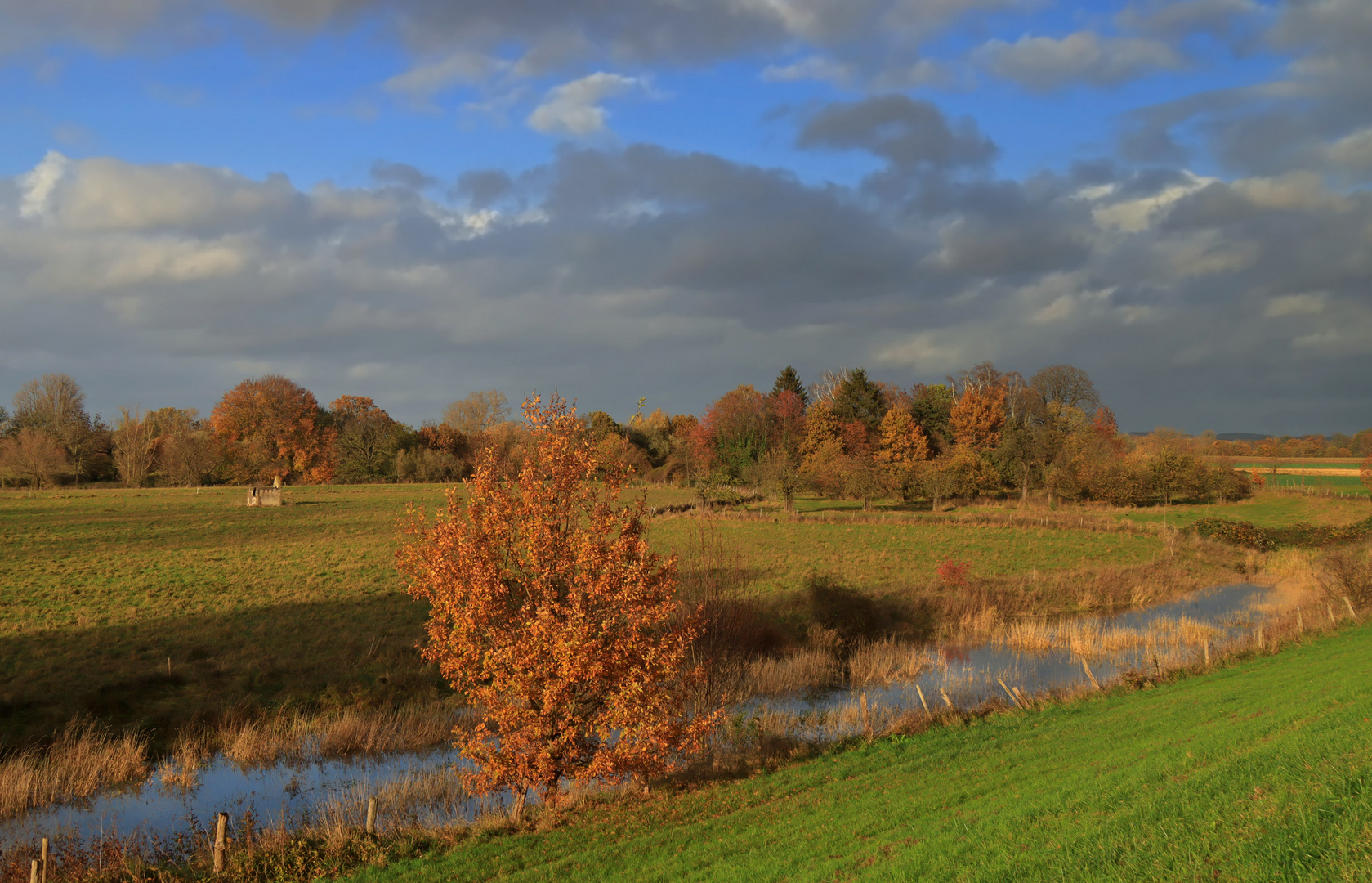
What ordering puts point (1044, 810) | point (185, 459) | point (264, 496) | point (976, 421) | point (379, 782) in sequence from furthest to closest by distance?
1. point (976, 421)
2. point (185, 459)
3. point (264, 496)
4. point (379, 782)
5. point (1044, 810)

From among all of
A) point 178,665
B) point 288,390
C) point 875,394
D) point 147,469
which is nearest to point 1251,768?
point 178,665

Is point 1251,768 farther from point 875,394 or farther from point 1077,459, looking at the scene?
point 875,394

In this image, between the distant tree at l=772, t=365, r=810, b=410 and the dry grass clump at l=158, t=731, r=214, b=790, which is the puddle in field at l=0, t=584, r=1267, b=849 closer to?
the dry grass clump at l=158, t=731, r=214, b=790

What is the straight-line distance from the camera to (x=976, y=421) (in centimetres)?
9038

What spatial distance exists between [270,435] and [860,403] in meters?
69.4

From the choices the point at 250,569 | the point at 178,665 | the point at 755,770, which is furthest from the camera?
the point at 250,569

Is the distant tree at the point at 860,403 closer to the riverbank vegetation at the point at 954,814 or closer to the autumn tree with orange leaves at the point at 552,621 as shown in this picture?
the riverbank vegetation at the point at 954,814

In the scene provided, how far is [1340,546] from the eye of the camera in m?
43.8

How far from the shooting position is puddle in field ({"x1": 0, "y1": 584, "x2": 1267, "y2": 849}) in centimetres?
1441

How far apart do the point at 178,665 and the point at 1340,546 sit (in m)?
55.7

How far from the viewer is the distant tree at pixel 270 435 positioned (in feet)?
290

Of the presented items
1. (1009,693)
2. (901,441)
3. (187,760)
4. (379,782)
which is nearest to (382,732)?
(379,782)

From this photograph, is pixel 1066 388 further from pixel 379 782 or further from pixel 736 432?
pixel 379 782

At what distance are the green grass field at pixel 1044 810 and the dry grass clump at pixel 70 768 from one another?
813 cm
